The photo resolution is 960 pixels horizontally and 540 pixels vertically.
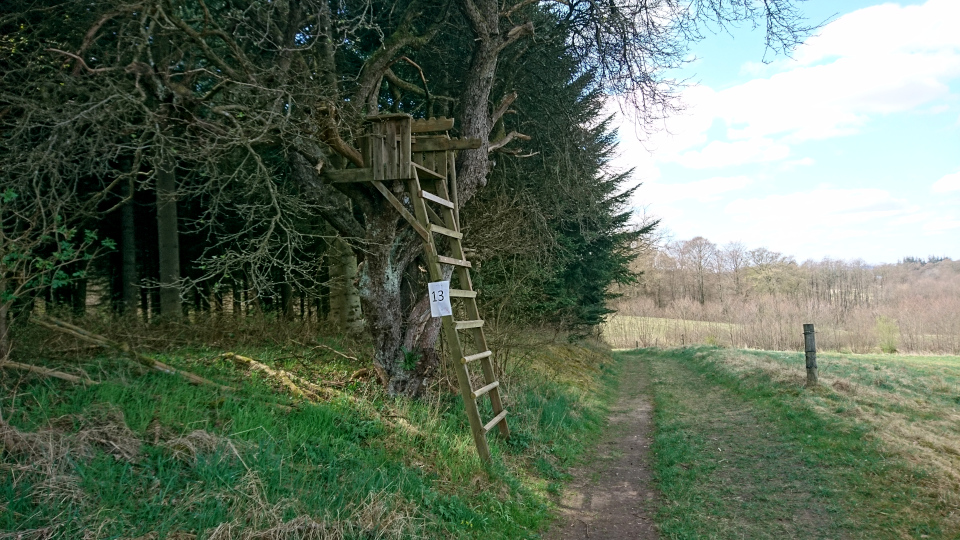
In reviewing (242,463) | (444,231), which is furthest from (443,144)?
(242,463)

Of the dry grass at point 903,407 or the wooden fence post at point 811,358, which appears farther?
the wooden fence post at point 811,358

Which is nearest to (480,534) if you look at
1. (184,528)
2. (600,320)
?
(184,528)

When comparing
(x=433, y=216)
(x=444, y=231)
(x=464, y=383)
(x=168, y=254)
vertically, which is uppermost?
(x=433, y=216)

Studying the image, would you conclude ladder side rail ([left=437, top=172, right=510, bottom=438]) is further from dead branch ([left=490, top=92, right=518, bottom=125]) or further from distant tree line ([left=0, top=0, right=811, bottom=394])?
dead branch ([left=490, top=92, right=518, bottom=125])

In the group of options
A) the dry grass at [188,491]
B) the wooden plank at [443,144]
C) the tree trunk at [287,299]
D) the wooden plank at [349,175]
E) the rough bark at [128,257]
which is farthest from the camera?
the tree trunk at [287,299]

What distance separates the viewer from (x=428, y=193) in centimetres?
764

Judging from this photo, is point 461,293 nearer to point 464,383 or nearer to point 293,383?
point 464,383

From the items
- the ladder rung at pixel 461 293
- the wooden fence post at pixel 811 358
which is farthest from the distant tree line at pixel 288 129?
the wooden fence post at pixel 811 358

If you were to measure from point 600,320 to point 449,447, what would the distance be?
2028cm

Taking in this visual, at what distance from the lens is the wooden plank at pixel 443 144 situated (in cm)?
764

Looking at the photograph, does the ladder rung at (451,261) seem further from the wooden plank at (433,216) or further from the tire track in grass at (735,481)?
the tire track in grass at (735,481)

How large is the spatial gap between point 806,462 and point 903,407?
491 cm

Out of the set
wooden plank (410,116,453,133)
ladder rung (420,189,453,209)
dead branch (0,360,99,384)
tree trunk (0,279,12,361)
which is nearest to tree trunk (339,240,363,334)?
ladder rung (420,189,453,209)

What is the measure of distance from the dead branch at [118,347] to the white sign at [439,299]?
2.32 metres
